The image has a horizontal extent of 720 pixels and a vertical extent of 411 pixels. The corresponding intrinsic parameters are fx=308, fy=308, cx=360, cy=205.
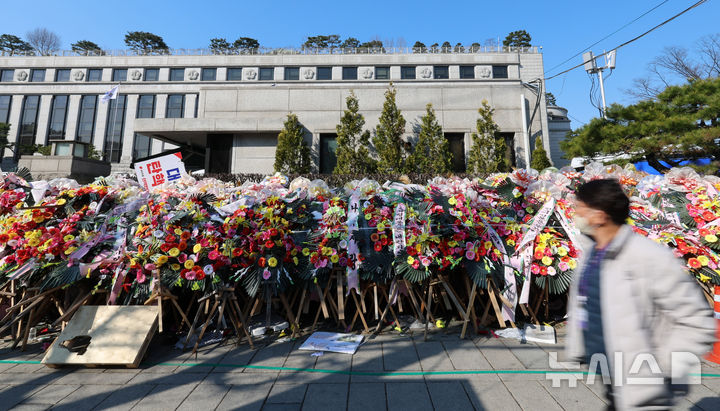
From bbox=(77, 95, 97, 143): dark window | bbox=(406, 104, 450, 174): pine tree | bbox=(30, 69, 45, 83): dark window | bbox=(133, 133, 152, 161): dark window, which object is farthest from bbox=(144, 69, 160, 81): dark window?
bbox=(406, 104, 450, 174): pine tree

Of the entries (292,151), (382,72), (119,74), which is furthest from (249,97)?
(119,74)

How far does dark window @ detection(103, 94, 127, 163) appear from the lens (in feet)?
132

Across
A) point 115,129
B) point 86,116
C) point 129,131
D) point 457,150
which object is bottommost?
point 457,150

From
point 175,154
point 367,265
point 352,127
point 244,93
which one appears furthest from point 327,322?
point 244,93

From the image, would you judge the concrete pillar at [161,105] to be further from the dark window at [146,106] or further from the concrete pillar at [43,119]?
the concrete pillar at [43,119]

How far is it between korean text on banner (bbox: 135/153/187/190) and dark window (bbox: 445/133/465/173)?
12.4 m

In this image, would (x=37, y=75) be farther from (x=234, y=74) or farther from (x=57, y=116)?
(x=234, y=74)

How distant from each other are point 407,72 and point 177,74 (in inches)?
1155

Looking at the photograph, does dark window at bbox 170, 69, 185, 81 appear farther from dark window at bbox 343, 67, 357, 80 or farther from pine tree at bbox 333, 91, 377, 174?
pine tree at bbox 333, 91, 377, 174

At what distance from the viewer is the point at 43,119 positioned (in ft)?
135

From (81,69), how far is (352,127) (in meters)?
47.1

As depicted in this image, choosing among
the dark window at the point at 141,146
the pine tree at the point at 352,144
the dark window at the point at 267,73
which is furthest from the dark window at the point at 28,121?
the pine tree at the point at 352,144

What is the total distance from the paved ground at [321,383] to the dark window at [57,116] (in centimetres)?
5339

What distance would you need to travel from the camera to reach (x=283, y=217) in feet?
13.1
